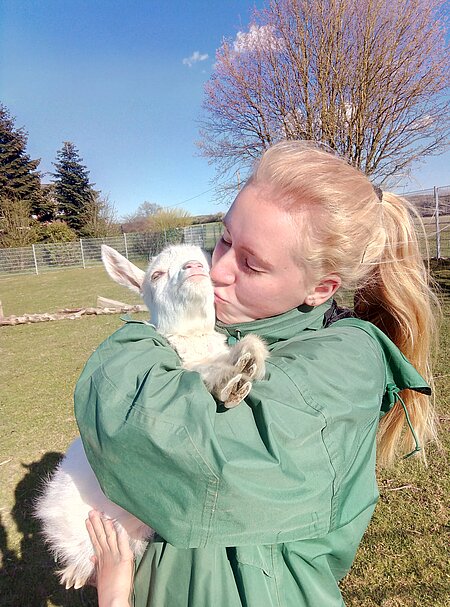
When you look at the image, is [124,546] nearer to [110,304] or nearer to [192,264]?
[192,264]

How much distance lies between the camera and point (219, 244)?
1.73m

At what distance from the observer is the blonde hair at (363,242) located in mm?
1474

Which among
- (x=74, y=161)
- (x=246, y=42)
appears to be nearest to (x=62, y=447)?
(x=246, y=42)

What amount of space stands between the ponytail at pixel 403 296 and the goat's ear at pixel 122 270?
0.99 meters

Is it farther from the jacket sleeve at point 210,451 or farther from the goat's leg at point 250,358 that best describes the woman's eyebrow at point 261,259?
the jacket sleeve at point 210,451

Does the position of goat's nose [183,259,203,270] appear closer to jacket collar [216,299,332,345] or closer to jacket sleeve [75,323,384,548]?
jacket collar [216,299,332,345]

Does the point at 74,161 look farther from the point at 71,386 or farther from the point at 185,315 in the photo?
the point at 185,315

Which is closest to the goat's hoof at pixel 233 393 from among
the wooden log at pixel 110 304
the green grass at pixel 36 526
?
the green grass at pixel 36 526

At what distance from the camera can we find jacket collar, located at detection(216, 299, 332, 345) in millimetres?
1566

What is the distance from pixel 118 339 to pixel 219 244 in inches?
25.4

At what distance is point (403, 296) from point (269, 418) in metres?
1.01

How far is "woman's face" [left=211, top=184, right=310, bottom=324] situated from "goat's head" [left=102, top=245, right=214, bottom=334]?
0.25ft

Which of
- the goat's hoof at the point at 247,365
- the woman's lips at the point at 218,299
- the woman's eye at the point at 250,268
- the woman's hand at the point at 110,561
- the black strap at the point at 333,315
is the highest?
the woman's eye at the point at 250,268

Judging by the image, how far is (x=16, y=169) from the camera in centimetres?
3959
